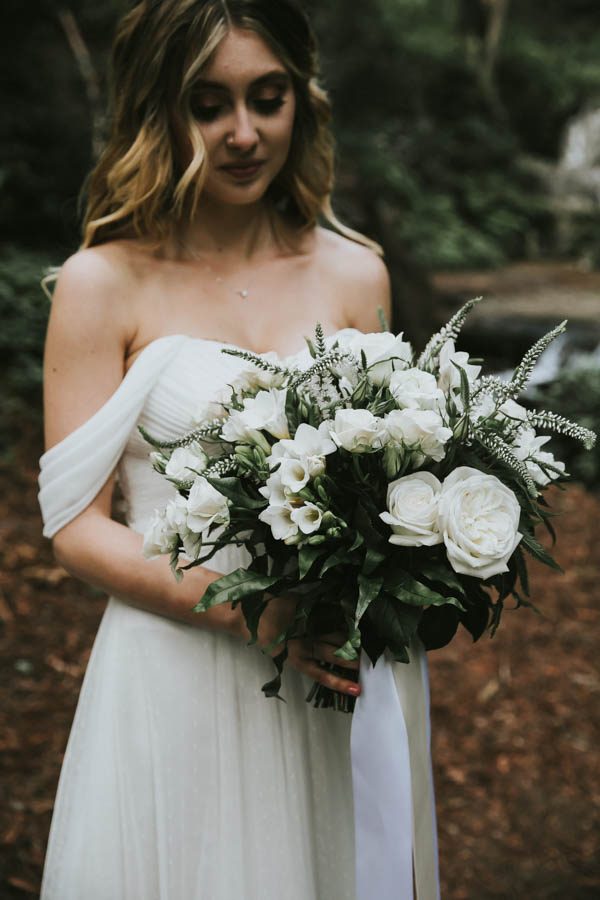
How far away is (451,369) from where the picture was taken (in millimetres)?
1903

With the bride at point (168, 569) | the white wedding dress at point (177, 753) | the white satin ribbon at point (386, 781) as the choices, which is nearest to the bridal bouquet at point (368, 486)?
the white satin ribbon at point (386, 781)

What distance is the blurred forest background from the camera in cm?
448

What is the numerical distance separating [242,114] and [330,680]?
135 cm

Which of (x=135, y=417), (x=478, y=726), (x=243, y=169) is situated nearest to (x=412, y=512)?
(x=135, y=417)

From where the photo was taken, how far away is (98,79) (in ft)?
29.9

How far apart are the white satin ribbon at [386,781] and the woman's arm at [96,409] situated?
1.21ft

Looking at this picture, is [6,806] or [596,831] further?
[596,831]

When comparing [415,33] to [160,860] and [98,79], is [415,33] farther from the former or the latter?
[160,860]

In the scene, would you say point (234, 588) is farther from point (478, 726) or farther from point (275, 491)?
point (478, 726)

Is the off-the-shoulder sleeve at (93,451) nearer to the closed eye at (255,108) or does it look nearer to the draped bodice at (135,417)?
the draped bodice at (135,417)

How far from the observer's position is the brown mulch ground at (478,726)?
13.6 ft

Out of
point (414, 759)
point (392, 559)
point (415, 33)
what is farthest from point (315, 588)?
point (415, 33)

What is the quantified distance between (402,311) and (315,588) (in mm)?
6403

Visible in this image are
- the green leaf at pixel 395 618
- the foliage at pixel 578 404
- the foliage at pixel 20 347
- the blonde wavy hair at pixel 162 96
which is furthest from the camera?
the foliage at pixel 578 404
